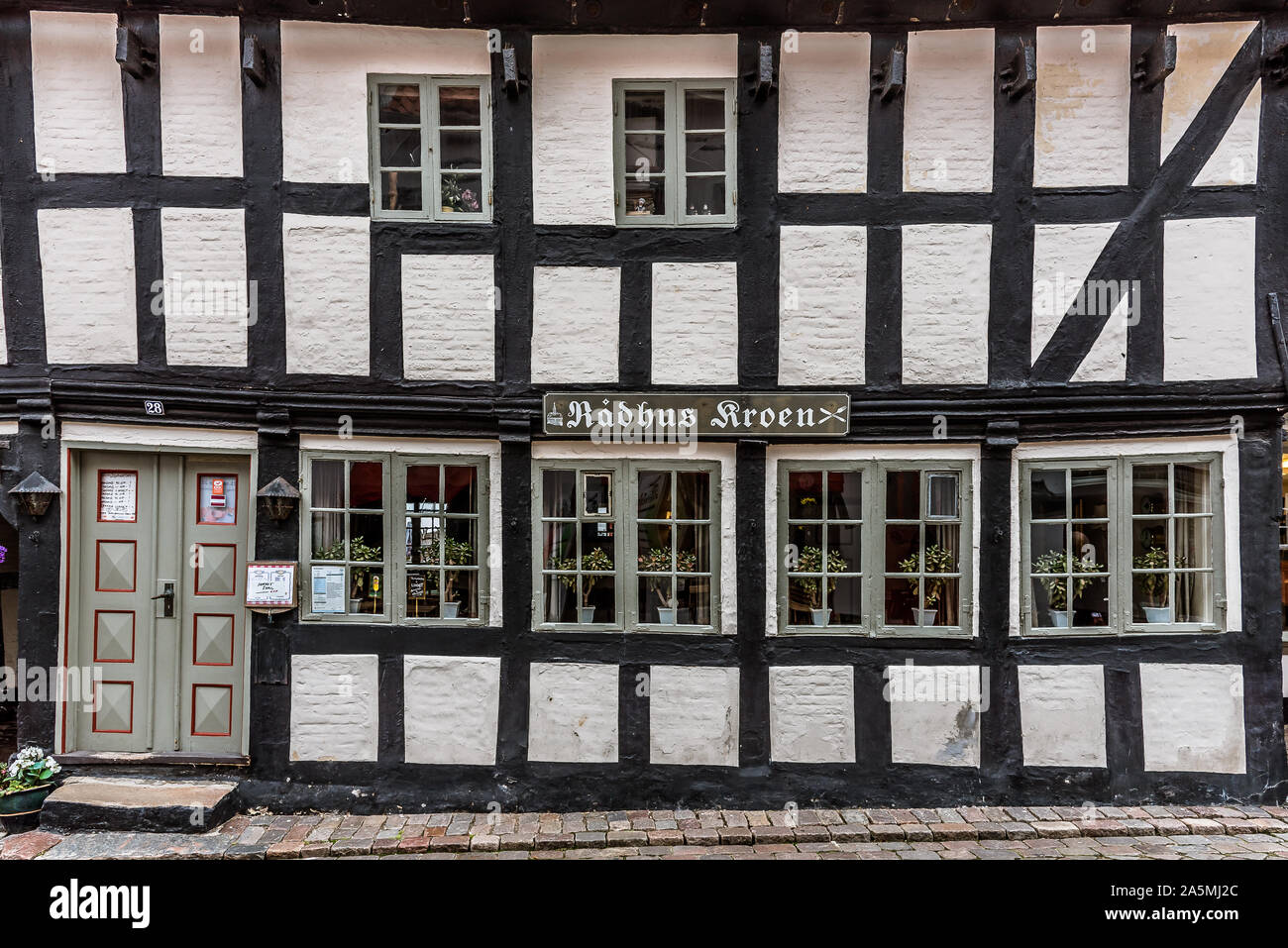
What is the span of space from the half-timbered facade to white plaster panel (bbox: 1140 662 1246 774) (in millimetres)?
26

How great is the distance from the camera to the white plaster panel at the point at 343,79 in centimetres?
573

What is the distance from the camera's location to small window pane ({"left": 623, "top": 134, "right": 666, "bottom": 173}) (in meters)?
5.89

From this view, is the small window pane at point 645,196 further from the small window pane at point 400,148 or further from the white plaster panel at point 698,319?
the small window pane at point 400,148

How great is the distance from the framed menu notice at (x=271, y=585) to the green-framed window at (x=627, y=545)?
198cm

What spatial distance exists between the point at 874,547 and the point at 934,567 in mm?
534

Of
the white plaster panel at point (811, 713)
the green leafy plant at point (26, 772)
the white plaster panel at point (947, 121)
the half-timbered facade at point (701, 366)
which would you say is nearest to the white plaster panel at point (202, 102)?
the half-timbered facade at point (701, 366)

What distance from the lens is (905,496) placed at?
588 cm

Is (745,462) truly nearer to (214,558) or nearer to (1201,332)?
(1201,332)

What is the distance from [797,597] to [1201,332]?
151 inches

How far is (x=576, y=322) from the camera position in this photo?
19.1ft

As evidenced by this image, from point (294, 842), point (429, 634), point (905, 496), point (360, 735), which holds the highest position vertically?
point (905, 496)

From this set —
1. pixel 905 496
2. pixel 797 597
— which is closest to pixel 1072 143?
pixel 905 496

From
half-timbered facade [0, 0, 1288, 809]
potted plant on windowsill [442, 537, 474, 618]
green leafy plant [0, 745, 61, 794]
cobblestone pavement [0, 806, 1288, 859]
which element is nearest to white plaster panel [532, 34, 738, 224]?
half-timbered facade [0, 0, 1288, 809]

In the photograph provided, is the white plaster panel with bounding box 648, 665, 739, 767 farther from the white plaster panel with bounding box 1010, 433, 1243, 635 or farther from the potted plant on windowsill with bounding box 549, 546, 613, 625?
the white plaster panel with bounding box 1010, 433, 1243, 635
